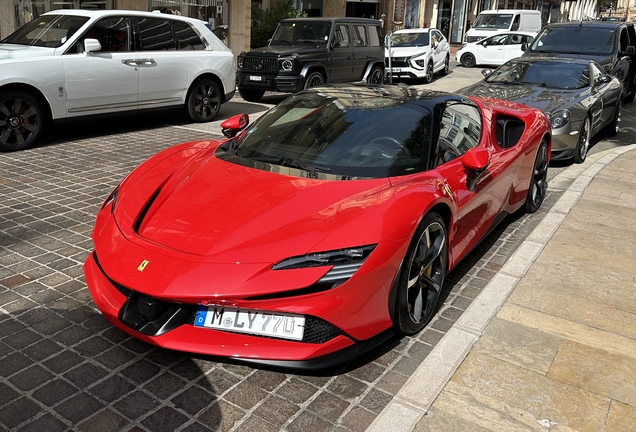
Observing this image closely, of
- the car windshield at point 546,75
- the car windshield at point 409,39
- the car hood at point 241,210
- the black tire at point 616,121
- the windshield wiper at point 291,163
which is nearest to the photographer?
the car hood at point 241,210

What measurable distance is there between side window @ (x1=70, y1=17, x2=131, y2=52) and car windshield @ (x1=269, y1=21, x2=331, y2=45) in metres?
5.71

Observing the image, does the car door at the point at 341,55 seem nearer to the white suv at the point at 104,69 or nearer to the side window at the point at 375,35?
the side window at the point at 375,35

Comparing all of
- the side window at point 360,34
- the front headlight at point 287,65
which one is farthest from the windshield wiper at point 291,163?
the side window at point 360,34

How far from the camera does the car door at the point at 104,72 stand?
28.2ft

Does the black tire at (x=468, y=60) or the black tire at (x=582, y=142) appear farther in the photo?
the black tire at (x=468, y=60)

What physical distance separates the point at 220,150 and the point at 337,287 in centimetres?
190

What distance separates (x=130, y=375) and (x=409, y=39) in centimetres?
1820

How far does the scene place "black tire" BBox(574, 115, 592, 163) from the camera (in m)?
8.59

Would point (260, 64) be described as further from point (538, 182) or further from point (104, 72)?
point (538, 182)

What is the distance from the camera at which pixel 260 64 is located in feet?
45.0

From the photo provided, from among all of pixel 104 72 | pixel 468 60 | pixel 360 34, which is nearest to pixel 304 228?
pixel 104 72

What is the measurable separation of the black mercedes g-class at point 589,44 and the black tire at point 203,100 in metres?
6.31

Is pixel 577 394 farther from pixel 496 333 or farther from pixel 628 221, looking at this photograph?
pixel 628 221

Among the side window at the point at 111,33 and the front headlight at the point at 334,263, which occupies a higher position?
A: the side window at the point at 111,33
